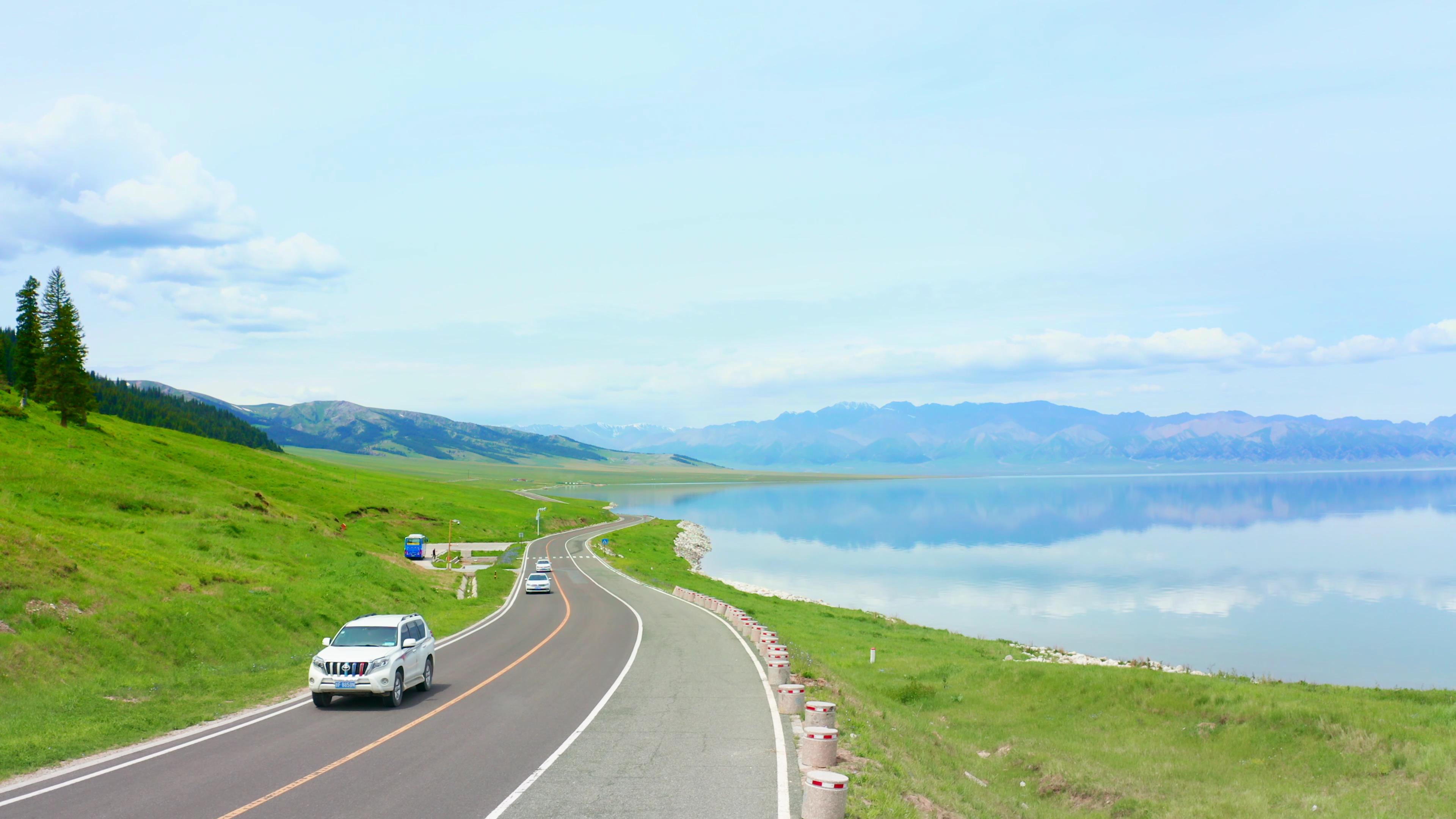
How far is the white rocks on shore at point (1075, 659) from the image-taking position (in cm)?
3922

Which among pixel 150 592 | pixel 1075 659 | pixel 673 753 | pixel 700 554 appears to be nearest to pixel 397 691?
pixel 673 753

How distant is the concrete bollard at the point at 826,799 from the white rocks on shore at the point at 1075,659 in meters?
28.7

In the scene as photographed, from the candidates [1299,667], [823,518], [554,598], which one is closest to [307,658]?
[554,598]

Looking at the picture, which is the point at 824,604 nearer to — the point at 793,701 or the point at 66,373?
the point at 793,701

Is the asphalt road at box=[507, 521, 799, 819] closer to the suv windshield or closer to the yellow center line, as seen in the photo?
the yellow center line

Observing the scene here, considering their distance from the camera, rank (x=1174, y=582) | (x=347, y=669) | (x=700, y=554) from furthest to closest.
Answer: (x=700, y=554) < (x=1174, y=582) < (x=347, y=669)

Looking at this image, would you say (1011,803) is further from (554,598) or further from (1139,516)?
(1139,516)

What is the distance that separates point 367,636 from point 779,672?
10920mm

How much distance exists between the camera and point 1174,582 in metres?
83.6

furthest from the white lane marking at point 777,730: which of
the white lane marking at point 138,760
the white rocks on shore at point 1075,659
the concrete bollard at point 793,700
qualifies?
the white rocks on shore at point 1075,659

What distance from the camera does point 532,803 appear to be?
1212 cm

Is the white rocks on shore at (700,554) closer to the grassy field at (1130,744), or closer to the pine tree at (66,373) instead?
the grassy field at (1130,744)

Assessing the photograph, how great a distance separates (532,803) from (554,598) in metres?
44.9

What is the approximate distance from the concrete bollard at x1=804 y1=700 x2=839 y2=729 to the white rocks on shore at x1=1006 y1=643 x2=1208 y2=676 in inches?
976
